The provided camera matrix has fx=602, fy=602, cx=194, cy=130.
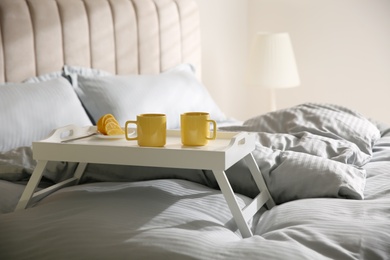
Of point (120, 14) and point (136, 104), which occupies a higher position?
point (120, 14)

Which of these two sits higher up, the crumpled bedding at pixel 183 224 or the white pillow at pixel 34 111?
the white pillow at pixel 34 111

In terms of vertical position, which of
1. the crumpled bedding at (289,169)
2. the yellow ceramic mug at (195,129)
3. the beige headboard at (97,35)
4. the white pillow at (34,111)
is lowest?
the crumpled bedding at (289,169)

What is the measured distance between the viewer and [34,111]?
2242 mm

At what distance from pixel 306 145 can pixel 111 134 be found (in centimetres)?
64

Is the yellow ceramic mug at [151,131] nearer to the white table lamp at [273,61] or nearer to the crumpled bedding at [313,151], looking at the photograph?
the crumpled bedding at [313,151]

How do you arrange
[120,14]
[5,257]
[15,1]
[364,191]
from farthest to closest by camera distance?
[120,14]
[15,1]
[364,191]
[5,257]

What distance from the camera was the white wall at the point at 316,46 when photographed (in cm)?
393

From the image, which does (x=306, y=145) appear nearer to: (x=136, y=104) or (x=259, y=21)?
(x=136, y=104)

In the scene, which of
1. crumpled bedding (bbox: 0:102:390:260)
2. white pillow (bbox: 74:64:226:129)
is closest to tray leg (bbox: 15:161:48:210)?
crumpled bedding (bbox: 0:102:390:260)

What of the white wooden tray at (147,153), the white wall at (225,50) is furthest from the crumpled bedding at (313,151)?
the white wall at (225,50)

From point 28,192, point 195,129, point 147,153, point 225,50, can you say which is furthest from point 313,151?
point 225,50

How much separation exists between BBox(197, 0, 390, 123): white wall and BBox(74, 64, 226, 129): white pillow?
960 millimetres

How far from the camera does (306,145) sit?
1.95m

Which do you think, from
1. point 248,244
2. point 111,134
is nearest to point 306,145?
point 111,134
